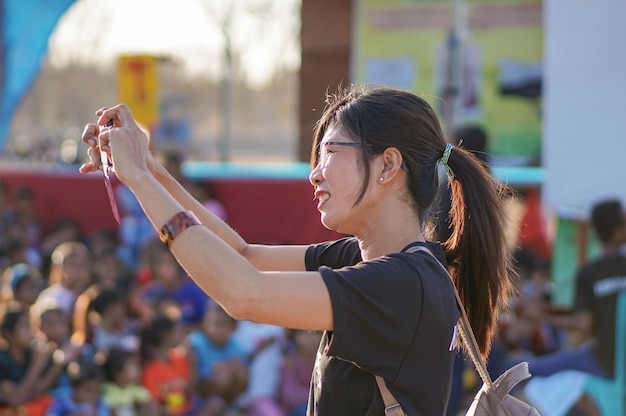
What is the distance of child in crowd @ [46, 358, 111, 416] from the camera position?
5746 millimetres

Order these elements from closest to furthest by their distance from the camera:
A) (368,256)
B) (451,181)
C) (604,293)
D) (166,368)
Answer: (368,256)
(451,181)
(604,293)
(166,368)

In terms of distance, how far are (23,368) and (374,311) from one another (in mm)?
4134

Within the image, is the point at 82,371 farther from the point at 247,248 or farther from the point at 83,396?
the point at 247,248

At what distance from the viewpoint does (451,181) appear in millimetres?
2713

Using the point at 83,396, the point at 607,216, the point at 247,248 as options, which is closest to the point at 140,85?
the point at 83,396

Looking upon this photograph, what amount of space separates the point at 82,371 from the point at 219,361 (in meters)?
1.05

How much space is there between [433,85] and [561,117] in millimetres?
3997

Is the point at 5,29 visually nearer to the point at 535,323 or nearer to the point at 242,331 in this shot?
the point at 242,331

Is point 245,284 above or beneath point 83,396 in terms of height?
above

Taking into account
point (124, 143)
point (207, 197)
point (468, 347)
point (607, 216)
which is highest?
point (124, 143)

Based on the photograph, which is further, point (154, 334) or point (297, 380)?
point (297, 380)

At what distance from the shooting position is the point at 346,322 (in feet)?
7.36

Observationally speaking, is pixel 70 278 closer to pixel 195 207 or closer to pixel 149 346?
pixel 149 346

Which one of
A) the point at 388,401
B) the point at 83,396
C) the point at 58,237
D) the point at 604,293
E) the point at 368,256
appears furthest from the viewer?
the point at 58,237
